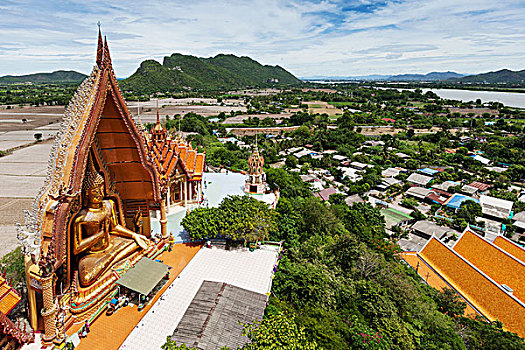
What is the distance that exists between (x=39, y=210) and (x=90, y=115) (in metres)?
4.69

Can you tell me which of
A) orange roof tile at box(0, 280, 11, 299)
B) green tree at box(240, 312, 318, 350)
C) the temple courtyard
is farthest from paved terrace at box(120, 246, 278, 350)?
orange roof tile at box(0, 280, 11, 299)

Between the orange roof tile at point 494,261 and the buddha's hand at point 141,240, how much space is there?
80.7 feet

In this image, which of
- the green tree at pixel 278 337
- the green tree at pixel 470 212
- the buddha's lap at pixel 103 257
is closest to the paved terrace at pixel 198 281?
the buddha's lap at pixel 103 257

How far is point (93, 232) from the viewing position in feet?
48.3

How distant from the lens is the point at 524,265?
2152 centimetres

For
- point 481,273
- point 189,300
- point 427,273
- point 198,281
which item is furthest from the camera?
point 427,273

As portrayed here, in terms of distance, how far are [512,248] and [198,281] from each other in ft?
84.9

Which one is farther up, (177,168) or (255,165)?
(177,168)

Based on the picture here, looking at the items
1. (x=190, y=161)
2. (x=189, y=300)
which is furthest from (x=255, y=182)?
(x=189, y=300)

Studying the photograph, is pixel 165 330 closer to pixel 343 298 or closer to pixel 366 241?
pixel 343 298

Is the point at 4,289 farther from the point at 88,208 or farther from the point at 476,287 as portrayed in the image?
the point at 476,287

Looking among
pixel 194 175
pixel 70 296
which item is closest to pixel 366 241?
pixel 194 175

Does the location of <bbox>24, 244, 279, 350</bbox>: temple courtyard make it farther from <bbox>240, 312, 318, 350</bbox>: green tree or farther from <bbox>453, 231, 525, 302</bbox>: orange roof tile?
<bbox>453, 231, 525, 302</bbox>: orange roof tile

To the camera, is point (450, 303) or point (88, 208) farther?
point (450, 303)
